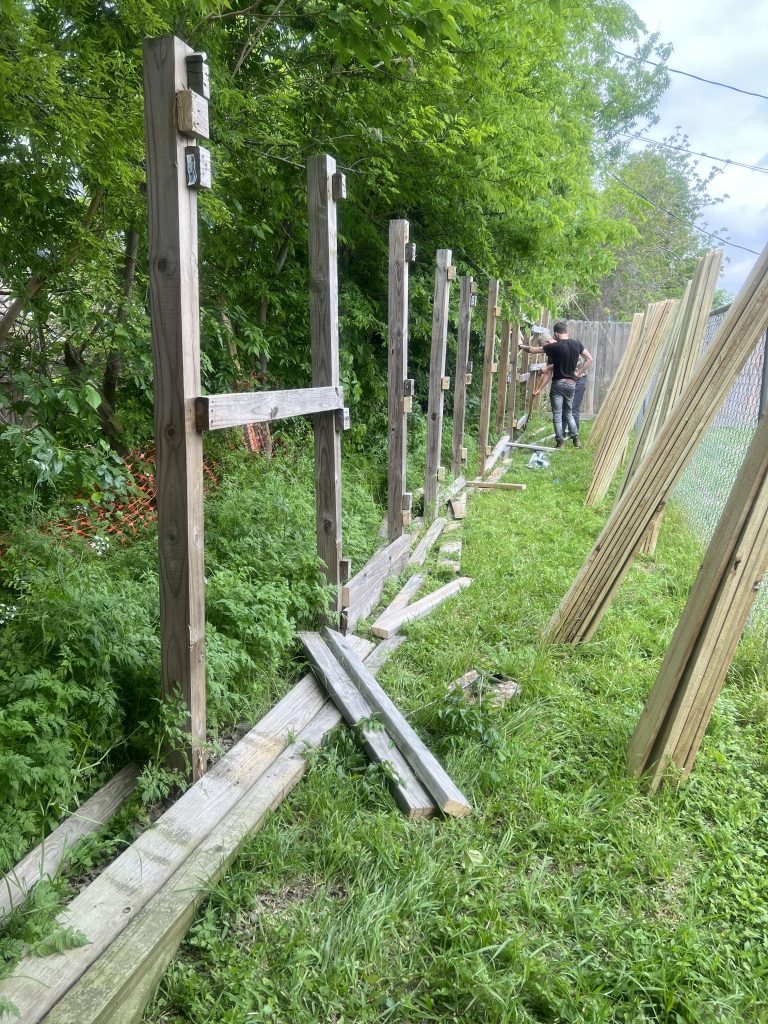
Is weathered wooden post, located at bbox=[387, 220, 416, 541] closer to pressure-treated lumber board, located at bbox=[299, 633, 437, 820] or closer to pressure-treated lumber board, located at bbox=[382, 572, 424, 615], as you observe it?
pressure-treated lumber board, located at bbox=[382, 572, 424, 615]

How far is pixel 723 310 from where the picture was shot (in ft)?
17.0

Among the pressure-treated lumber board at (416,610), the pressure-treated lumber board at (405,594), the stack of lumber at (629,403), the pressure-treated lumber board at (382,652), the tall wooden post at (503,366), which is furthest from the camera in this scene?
the tall wooden post at (503,366)

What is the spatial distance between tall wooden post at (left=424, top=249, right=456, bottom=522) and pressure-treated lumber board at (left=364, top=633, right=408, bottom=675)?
110 inches

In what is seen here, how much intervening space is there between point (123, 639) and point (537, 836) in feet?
6.00

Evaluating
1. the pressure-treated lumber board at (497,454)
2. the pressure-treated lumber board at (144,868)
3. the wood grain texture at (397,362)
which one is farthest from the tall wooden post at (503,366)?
the pressure-treated lumber board at (144,868)

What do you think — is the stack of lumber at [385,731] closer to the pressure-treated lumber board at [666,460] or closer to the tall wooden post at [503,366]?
the pressure-treated lumber board at [666,460]

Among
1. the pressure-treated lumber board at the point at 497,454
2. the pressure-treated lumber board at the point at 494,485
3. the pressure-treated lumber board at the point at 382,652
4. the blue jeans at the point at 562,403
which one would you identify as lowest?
the pressure-treated lumber board at the point at 382,652

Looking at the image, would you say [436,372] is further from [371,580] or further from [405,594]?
[371,580]

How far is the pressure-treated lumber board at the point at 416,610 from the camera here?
429cm

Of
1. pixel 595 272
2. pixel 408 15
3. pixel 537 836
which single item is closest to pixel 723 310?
pixel 408 15

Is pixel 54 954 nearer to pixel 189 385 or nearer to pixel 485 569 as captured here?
pixel 189 385

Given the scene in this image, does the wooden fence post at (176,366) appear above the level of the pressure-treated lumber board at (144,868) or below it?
above

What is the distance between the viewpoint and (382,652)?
406cm

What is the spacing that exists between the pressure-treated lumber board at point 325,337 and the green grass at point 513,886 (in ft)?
3.05
